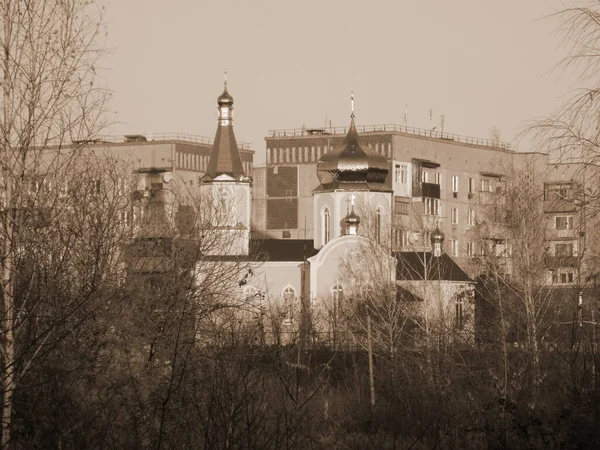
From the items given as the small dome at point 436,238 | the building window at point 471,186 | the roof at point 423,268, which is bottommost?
the roof at point 423,268

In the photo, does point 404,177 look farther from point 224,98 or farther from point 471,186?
point 224,98

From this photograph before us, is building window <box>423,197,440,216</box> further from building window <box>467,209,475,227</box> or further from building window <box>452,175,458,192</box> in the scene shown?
building window <box>467,209,475,227</box>

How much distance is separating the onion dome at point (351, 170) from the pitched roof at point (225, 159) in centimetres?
425

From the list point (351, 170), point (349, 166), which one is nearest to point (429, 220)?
point (351, 170)

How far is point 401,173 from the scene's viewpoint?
300ft

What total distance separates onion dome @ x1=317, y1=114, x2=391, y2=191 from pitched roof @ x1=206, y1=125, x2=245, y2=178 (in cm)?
425

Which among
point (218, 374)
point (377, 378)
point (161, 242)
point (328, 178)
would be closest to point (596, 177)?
point (218, 374)

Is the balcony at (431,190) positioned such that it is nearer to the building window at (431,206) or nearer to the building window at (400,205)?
Answer: the building window at (431,206)

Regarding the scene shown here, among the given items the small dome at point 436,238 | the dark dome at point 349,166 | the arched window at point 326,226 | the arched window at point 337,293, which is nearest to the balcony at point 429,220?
the dark dome at point 349,166

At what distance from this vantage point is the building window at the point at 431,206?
9261 cm

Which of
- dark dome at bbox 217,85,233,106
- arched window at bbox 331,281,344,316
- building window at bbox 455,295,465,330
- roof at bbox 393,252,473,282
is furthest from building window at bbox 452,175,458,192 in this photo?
building window at bbox 455,295,465,330

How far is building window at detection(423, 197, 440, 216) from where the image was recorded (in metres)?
92.6

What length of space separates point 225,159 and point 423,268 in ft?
37.4

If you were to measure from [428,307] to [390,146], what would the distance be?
4282 cm
